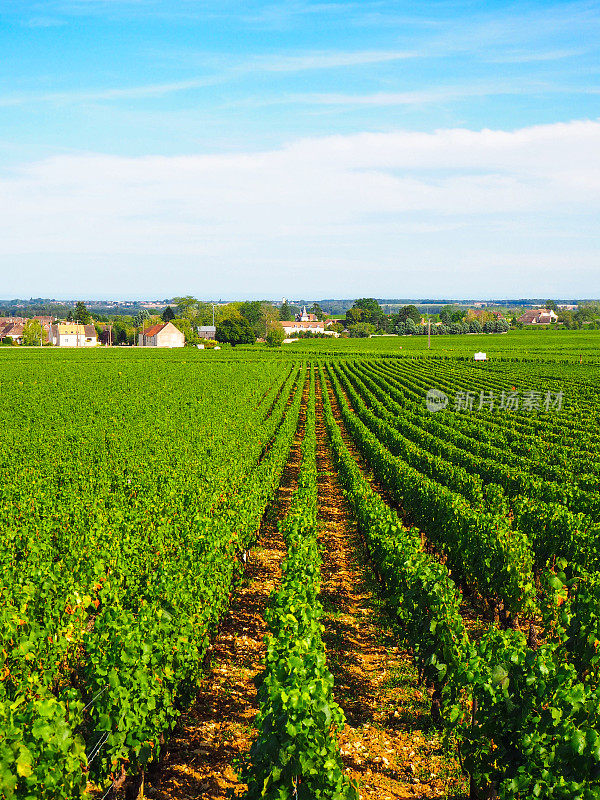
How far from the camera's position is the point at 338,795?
5195mm

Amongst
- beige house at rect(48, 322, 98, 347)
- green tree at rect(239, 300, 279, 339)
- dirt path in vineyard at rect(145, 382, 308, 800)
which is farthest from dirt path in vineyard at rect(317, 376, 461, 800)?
beige house at rect(48, 322, 98, 347)

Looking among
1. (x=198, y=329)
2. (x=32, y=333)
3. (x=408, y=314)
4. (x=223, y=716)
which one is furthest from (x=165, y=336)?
(x=223, y=716)

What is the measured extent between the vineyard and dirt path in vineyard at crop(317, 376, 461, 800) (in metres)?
0.03

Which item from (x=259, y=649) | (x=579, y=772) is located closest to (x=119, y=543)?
(x=259, y=649)

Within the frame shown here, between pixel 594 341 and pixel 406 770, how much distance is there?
112147 mm

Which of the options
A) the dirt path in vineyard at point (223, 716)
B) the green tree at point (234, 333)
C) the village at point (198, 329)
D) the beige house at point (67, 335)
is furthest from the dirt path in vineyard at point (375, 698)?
the beige house at point (67, 335)

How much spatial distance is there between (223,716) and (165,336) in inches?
4930

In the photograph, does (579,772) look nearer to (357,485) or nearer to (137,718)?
(137,718)

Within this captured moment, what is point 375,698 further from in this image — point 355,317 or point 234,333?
point 355,317

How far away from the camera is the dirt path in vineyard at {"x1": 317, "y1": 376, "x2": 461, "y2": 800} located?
688 cm

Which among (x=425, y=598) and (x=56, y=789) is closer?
(x=56, y=789)

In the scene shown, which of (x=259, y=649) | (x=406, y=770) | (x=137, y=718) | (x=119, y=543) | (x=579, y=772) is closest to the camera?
(x=579, y=772)

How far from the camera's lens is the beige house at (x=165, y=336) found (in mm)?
128875

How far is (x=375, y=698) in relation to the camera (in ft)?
27.5
